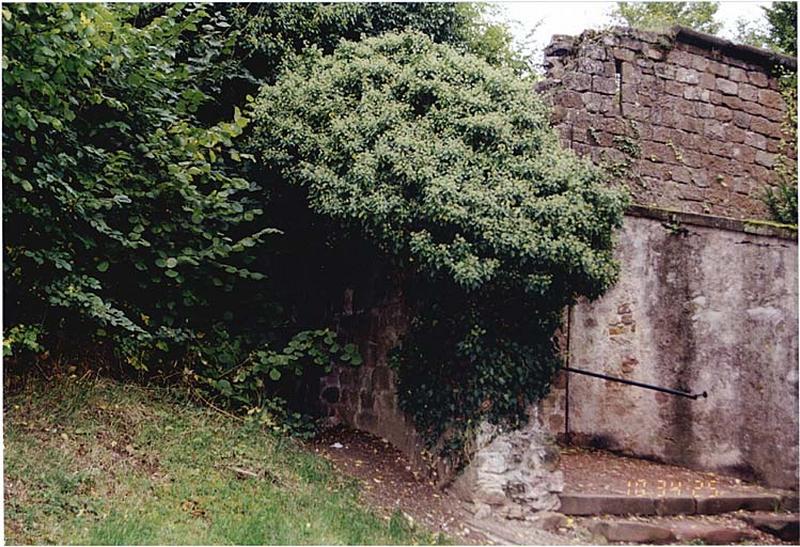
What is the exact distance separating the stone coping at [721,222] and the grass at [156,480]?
368 centimetres

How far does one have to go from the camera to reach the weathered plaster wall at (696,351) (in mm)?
6582

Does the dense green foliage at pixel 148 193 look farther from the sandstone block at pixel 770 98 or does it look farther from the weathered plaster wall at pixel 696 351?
the sandstone block at pixel 770 98

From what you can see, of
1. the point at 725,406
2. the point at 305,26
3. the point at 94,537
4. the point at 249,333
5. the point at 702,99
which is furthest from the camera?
the point at 702,99

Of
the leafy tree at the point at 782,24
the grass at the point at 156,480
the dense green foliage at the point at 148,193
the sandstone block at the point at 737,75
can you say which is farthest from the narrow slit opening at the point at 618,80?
the leafy tree at the point at 782,24

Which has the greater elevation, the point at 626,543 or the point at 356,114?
the point at 356,114

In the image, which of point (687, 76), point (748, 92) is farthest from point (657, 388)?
point (748, 92)

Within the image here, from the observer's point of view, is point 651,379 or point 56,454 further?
point 651,379

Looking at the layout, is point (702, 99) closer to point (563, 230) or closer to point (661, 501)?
point (563, 230)

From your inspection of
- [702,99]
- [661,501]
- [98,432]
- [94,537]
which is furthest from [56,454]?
[702,99]

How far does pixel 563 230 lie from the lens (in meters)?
5.60

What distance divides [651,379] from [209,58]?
5109 mm

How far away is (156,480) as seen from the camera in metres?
5.32

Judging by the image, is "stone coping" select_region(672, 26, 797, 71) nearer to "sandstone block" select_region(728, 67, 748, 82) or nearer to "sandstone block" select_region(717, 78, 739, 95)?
"sandstone block" select_region(728, 67, 748, 82)

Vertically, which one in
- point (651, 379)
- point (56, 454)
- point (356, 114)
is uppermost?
→ point (356, 114)
